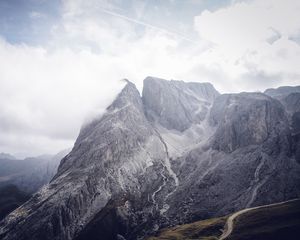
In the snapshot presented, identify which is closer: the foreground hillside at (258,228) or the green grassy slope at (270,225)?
the green grassy slope at (270,225)

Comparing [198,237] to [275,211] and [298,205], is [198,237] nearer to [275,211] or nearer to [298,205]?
[275,211]

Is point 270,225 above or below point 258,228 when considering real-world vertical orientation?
below

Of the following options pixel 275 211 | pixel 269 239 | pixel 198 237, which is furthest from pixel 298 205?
pixel 198 237

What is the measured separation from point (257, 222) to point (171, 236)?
5168 cm

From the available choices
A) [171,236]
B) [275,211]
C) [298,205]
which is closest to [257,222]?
[275,211]

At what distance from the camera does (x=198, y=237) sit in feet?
614

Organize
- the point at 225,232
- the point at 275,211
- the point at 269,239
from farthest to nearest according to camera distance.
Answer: the point at 275,211, the point at 225,232, the point at 269,239

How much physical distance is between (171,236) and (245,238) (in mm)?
47906

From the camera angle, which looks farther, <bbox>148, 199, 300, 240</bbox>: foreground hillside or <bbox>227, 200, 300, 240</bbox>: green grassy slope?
<bbox>148, 199, 300, 240</bbox>: foreground hillside

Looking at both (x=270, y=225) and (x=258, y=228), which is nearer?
(x=258, y=228)

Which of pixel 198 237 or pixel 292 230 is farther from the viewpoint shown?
pixel 198 237

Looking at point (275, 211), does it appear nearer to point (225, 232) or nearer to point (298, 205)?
point (298, 205)

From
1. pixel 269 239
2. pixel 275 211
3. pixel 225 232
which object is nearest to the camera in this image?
pixel 269 239

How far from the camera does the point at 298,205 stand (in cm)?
19950
